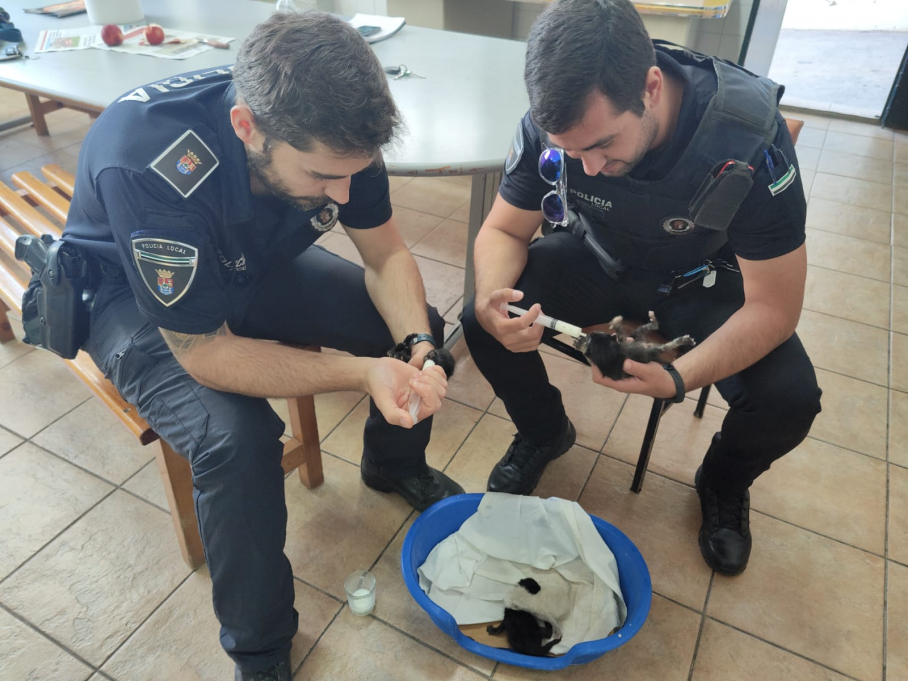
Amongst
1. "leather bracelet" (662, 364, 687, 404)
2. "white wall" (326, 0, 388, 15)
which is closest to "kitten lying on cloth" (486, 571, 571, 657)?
"leather bracelet" (662, 364, 687, 404)

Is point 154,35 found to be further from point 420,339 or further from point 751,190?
point 751,190

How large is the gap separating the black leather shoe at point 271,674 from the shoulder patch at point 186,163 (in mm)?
922

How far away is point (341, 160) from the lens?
108cm

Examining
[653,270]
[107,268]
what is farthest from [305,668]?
[653,270]

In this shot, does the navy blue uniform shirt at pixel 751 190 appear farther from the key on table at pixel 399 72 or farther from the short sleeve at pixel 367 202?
the key on table at pixel 399 72

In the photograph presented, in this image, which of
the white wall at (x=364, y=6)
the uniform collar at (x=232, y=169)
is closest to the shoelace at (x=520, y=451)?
the uniform collar at (x=232, y=169)

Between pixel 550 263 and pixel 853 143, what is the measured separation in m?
3.29

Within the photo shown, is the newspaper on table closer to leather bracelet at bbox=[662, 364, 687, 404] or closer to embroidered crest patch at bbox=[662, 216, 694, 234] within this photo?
embroidered crest patch at bbox=[662, 216, 694, 234]

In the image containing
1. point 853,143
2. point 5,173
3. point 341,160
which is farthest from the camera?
point 853,143

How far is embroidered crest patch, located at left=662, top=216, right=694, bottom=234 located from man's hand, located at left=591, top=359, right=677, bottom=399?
11.4 inches

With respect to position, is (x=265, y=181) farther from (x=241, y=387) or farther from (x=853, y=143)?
(x=853, y=143)

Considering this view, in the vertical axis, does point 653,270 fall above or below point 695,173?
below

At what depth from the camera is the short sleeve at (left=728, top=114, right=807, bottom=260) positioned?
1.21 m

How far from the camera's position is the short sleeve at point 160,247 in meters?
1.06
